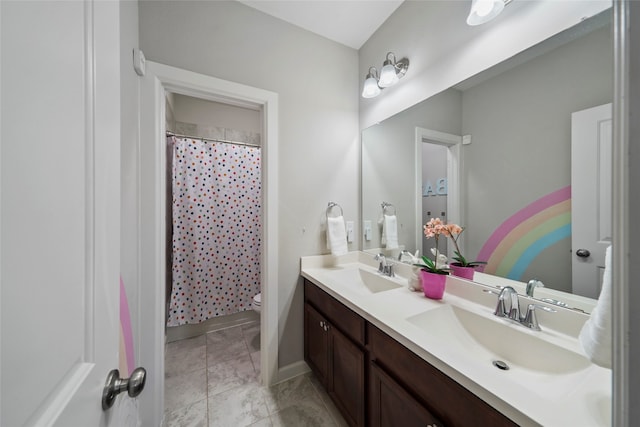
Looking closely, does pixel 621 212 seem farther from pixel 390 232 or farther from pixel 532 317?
pixel 390 232

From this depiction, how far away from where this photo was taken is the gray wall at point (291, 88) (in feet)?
4.15

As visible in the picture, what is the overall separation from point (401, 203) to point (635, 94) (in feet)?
4.33

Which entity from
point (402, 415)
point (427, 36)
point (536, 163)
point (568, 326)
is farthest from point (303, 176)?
point (568, 326)

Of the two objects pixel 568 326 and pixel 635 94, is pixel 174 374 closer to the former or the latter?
pixel 568 326

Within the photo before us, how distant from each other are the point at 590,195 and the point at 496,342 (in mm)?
618

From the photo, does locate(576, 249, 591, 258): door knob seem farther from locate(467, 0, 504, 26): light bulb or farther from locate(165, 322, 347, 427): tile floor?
locate(165, 322, 347, 427): tile floor

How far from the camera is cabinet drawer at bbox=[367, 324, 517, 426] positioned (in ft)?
1.94

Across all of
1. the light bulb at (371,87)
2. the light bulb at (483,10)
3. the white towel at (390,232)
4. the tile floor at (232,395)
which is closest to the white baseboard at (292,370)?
the tile floor at (232,395)

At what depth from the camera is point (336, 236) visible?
1.67 meters

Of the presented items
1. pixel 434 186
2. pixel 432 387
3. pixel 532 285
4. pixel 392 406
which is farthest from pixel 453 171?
pixel 392 406

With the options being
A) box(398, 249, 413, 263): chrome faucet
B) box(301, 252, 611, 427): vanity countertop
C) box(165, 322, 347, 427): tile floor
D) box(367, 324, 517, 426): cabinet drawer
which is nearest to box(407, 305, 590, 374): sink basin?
box(301, 252, 611, 427): vanity countertop

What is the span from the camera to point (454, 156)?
1.19 m

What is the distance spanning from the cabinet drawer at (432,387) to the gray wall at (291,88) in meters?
0.83

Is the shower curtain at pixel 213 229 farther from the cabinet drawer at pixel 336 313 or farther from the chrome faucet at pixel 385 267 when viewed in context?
the chrome faucet at pixel 385 267
